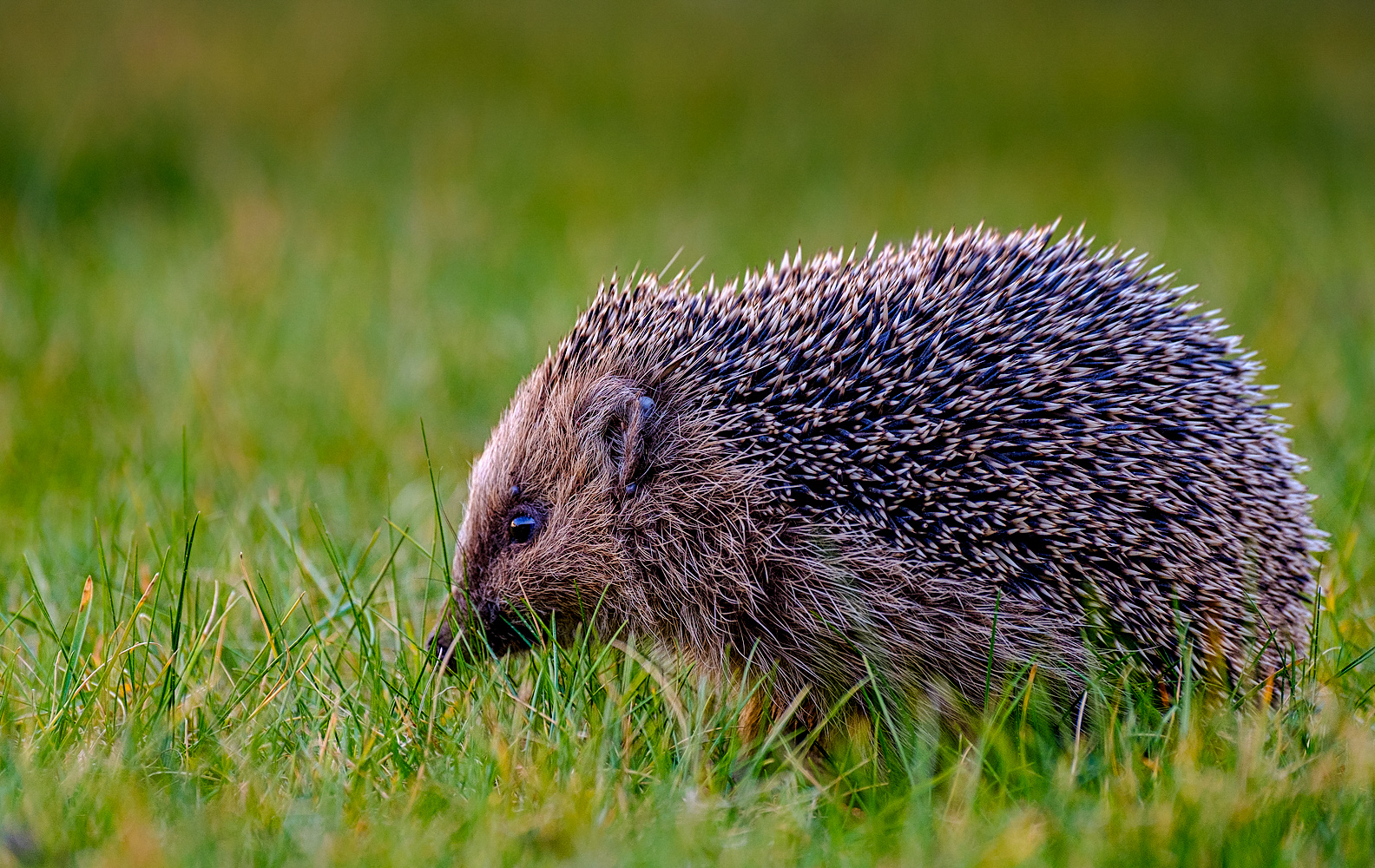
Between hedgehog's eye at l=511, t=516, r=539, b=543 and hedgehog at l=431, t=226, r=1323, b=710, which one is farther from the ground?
hedgehog at l=431, t=226, r=1323, b=710

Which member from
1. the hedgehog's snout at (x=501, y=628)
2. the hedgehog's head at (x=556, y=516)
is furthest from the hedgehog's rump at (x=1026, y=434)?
the hedgehog's snout at (x=501, y=628)

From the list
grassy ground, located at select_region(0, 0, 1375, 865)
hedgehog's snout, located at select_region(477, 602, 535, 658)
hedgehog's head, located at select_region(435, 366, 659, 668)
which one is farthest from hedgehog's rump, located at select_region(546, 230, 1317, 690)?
hedgehog's snout, located at select_region(477, 602, 535, 658)

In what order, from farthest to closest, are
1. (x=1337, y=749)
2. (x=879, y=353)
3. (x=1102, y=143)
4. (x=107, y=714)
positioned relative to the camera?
(x=1102, y=143) → (x=879, y=353) → (x=107, y=714) → (x=1337, y=749)

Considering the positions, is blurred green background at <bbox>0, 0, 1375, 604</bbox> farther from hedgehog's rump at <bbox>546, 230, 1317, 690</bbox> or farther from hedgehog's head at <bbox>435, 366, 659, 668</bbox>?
hedgehog's head at <bbox>435, 366, 659, 668</bbox>

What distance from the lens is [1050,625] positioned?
3533 mm

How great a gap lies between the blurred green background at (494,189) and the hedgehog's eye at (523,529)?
1.08 metres

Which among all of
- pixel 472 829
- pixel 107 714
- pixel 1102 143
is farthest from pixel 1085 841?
pixel 1102 143

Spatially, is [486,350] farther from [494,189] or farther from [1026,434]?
[1026,434]

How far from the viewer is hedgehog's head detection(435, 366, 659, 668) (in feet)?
13.2

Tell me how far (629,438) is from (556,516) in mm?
349

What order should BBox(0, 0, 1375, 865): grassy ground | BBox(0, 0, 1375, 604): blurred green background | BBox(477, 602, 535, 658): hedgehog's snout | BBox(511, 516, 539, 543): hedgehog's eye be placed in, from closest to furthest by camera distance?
BBox(0, 0, 1375, 865): grassy ground → BBox(477, 602, 535, 658): hedgehog's snout → BBox(511, 516, 539, 543): hedgehog's eye → BBox(0, 0, 1375, 604): blurred green background

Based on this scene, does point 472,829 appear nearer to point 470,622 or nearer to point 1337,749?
point 470,622

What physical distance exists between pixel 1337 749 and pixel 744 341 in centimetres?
194

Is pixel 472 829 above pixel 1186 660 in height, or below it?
below
